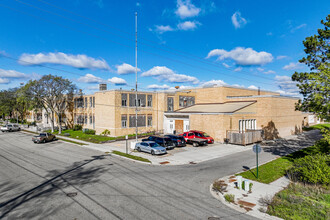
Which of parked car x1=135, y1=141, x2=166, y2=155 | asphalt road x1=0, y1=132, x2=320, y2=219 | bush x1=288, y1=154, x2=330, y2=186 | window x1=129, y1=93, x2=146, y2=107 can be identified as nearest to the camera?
asphalt road x1=0, y1=132, x2=320, y2=219

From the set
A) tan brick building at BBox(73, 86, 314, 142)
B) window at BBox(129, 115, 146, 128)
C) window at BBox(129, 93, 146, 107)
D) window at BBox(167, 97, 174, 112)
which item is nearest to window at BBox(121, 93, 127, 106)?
tan brick building at BBox(73, 86, 314, 142)

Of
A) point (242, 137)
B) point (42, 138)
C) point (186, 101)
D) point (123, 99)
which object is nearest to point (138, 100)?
point (123, 99)

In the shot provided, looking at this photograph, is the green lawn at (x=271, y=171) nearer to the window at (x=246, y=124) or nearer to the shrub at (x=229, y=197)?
the shrub at (x=229, y=197)

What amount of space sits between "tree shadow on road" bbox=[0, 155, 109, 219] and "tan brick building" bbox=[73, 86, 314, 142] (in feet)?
59.2

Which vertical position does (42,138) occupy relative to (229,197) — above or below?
above

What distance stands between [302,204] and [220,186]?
15.4ft

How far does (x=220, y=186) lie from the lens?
1380 cm

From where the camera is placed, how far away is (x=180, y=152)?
25.1 meters

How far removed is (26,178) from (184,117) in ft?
85.1

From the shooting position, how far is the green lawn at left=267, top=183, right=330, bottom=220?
376 inches

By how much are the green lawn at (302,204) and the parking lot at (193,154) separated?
985 centimetres

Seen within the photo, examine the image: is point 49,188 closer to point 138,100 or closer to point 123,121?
point 123,121

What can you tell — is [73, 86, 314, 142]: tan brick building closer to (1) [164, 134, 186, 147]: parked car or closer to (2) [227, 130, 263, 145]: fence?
(2) [227, 130, 263, 145]: fence

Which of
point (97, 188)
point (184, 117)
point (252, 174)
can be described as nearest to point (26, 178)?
point (97, 188)
